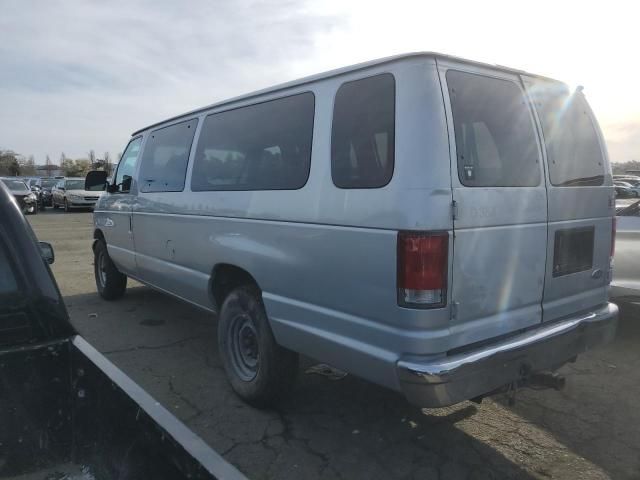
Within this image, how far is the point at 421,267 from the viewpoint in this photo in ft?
8.16

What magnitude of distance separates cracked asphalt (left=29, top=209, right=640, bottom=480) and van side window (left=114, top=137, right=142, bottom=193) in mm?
1883

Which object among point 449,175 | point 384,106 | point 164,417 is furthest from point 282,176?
point 164,417

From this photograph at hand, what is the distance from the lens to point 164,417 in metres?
1.71

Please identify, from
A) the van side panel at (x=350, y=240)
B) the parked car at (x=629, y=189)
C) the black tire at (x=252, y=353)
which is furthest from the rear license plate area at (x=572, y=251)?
the parked car at (x=629, y=189)

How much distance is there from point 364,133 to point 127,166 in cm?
404

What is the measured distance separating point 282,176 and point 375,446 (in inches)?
72.2

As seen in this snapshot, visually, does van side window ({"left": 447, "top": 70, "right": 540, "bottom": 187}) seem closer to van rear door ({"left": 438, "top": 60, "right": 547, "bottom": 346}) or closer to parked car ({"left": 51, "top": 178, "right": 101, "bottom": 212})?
van rear door ({"left": 438, "top": 60, "right": 547, "bottom": 346})

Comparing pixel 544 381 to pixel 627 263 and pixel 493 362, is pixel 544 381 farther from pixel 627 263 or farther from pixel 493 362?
pixel 627 263

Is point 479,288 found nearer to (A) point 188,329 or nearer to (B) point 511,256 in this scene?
(B) point 511,256

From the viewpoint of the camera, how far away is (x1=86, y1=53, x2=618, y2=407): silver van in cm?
254

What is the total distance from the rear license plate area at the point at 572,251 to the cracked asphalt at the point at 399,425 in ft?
3.61

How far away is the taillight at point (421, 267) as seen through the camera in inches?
97.6

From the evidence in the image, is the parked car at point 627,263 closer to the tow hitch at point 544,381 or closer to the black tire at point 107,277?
the tow hitch at point 544,381

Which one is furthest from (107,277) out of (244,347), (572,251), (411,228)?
(572,251)
